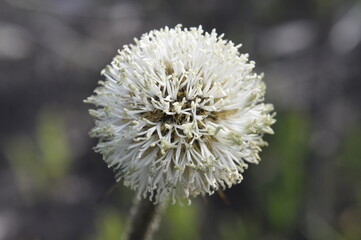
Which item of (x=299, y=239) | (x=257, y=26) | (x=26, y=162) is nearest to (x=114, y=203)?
(x=26, y=162)

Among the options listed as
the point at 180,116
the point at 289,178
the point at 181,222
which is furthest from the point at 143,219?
the point at 289,178

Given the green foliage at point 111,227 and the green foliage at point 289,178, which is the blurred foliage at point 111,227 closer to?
the green foliage at point 111,227

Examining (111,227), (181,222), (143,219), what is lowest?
(111,227)

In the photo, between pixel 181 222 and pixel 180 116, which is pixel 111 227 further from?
pixel 180 116

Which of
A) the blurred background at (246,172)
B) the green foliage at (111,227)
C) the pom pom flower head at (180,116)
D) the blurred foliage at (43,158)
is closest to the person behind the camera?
the pom pom flower head at (180,116)

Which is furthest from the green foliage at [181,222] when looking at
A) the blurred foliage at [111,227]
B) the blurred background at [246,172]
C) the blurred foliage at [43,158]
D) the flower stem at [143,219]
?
the blurred foliage at [43,158]

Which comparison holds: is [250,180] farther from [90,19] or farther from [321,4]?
[90,19]
